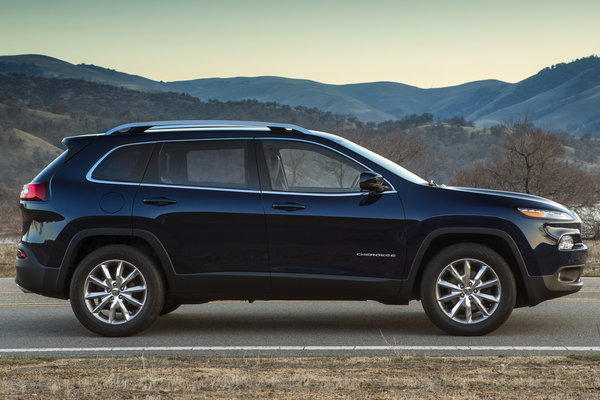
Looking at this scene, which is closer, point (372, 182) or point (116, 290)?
point (372, 182)

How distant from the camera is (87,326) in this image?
782cm

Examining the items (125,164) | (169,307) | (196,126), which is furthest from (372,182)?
(169,307)

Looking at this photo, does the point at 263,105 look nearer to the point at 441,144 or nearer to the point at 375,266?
the point at 441,144

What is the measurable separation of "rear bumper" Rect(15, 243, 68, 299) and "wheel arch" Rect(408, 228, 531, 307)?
3233 mm

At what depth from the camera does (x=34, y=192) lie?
312 inches

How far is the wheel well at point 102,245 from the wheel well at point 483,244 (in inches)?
92.3

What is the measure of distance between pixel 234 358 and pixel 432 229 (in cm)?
206

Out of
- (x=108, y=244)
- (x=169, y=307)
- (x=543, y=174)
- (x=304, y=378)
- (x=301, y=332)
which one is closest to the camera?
(x=304, y=378)

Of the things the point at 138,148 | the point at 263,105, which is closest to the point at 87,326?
the point at 138,148

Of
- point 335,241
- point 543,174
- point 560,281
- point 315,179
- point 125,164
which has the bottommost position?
point 560,281

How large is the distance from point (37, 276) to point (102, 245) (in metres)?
0.66

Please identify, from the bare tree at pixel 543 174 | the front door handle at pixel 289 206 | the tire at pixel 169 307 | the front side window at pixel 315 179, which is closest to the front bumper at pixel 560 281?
the front side window at pixel 315 179

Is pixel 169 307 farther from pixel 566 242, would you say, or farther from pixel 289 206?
pixel 566 242

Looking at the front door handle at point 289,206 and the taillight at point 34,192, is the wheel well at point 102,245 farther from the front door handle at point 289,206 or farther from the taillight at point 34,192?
the front door handle at point 289,206
